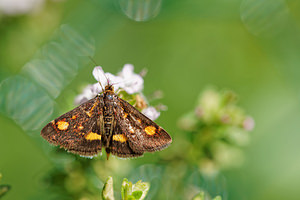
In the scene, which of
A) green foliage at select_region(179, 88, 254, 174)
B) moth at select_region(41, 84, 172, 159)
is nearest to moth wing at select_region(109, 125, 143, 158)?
moth at select_region(41, 84, 172, 159)

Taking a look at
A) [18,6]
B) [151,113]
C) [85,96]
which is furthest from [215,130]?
[18,6]

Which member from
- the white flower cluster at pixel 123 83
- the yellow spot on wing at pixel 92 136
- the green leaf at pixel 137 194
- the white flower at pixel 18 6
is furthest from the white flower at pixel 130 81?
the white flower at pixel 18 6

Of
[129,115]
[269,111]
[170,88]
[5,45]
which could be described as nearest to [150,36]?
[170,88]

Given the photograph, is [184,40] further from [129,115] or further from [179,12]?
[129,115]

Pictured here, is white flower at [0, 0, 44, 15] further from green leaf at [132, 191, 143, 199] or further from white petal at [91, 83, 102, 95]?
green leaf at [132, 191, 143, 199]

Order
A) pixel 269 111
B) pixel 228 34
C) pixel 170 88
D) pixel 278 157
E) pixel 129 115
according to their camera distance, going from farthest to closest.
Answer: pixel 228 34 → pixel 170 88 → pixel 269 111 → pixel 278 157 → pixel 129 115

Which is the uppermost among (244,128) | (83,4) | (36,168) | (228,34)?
A: (228,34)

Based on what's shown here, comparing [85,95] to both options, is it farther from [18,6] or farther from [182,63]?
[182,63]
